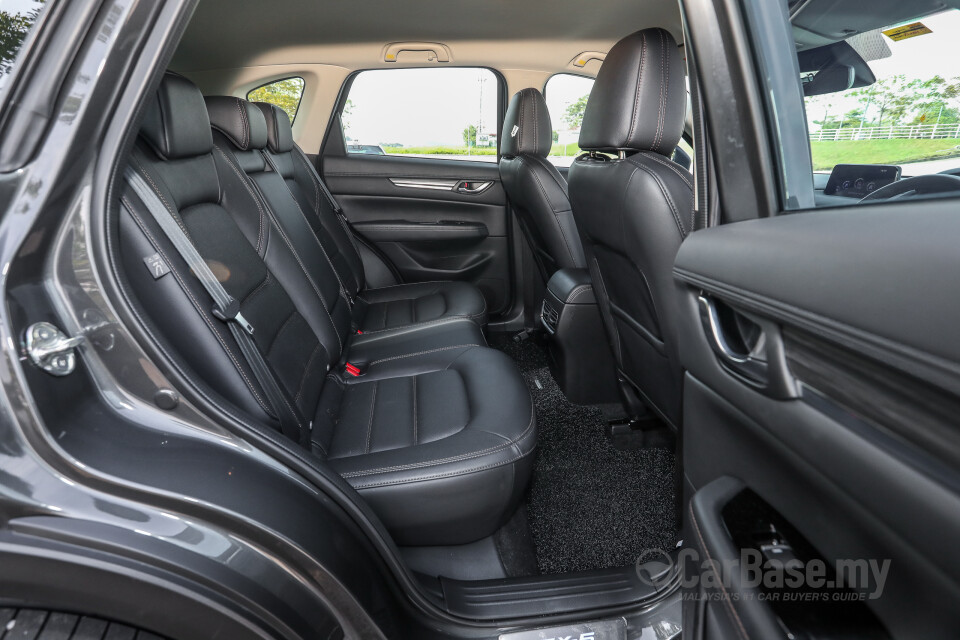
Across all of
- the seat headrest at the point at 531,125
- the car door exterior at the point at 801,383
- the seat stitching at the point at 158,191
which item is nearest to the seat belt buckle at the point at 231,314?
the seat stitching at the point at 158,191

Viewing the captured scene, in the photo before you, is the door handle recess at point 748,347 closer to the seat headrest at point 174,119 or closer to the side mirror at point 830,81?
the side mirror at point 830,81

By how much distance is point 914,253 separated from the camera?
0.45 metres

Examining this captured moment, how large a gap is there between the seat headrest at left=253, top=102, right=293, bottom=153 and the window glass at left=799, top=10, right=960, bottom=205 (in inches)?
78.1

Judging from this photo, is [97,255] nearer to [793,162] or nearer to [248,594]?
[248,594]

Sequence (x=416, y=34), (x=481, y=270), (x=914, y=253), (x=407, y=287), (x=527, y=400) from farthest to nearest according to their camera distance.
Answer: (x=481, y=270) → (x=416, y=34) → (x=407, y=287) → (x=527, y=400) → (x=914, y=253)

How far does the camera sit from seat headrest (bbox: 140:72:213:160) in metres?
1.04

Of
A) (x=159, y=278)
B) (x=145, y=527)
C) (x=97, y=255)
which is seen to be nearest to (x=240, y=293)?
(x=159, y=278)

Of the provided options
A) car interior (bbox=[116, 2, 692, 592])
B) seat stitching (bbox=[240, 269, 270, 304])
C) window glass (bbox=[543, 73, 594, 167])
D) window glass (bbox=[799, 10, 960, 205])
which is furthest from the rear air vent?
window glass (bbox=[799, 10, 960, 205])

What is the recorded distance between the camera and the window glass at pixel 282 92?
2979mm

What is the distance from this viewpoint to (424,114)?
2.96 meters

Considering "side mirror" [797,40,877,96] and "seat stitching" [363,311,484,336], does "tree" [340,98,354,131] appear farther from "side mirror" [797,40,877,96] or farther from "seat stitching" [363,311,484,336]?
"side mirror" [797,40,877,96]

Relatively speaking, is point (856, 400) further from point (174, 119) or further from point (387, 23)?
point (387, 23)

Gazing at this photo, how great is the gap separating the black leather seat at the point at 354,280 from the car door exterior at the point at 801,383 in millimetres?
1339

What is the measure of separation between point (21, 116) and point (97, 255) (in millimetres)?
172
